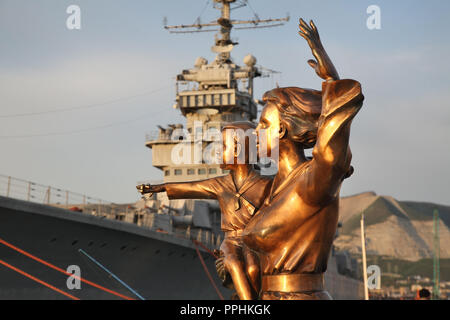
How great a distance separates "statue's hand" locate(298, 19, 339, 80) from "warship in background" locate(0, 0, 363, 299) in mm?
8456

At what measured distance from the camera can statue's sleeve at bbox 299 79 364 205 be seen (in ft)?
8.60

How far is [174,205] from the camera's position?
29500 millimetres

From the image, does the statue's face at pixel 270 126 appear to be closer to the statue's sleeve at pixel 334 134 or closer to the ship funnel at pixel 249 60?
the statue's sleeve at pixel 334 134

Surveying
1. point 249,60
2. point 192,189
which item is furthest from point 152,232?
point 192,189

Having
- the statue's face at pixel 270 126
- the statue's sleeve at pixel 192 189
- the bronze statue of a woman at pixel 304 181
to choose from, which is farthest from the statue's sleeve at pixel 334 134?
the statue's sleeve at pixel 192 189

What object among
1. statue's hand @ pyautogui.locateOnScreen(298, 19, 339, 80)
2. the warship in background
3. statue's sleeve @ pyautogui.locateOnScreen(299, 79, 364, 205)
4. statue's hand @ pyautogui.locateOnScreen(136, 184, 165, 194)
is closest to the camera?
statue's sleeve @ pyautogui.locateOnScreen(299, 79, 364, 205)

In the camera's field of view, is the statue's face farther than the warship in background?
No

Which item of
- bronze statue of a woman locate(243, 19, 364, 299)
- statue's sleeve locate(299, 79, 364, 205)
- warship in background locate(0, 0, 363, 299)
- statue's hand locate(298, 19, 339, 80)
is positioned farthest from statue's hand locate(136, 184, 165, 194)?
warship in background locate(0, 0, 363, 299)

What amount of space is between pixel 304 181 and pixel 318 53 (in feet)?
1.92

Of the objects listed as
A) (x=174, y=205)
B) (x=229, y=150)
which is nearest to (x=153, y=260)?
(x=174, y=205)

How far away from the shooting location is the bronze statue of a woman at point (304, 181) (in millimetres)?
2662

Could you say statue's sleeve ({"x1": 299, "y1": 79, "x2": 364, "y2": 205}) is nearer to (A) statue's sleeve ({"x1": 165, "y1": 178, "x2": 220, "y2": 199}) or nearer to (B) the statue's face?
(B) the statue's face

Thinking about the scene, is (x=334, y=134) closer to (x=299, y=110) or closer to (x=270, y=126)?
(x=299, y=110)
